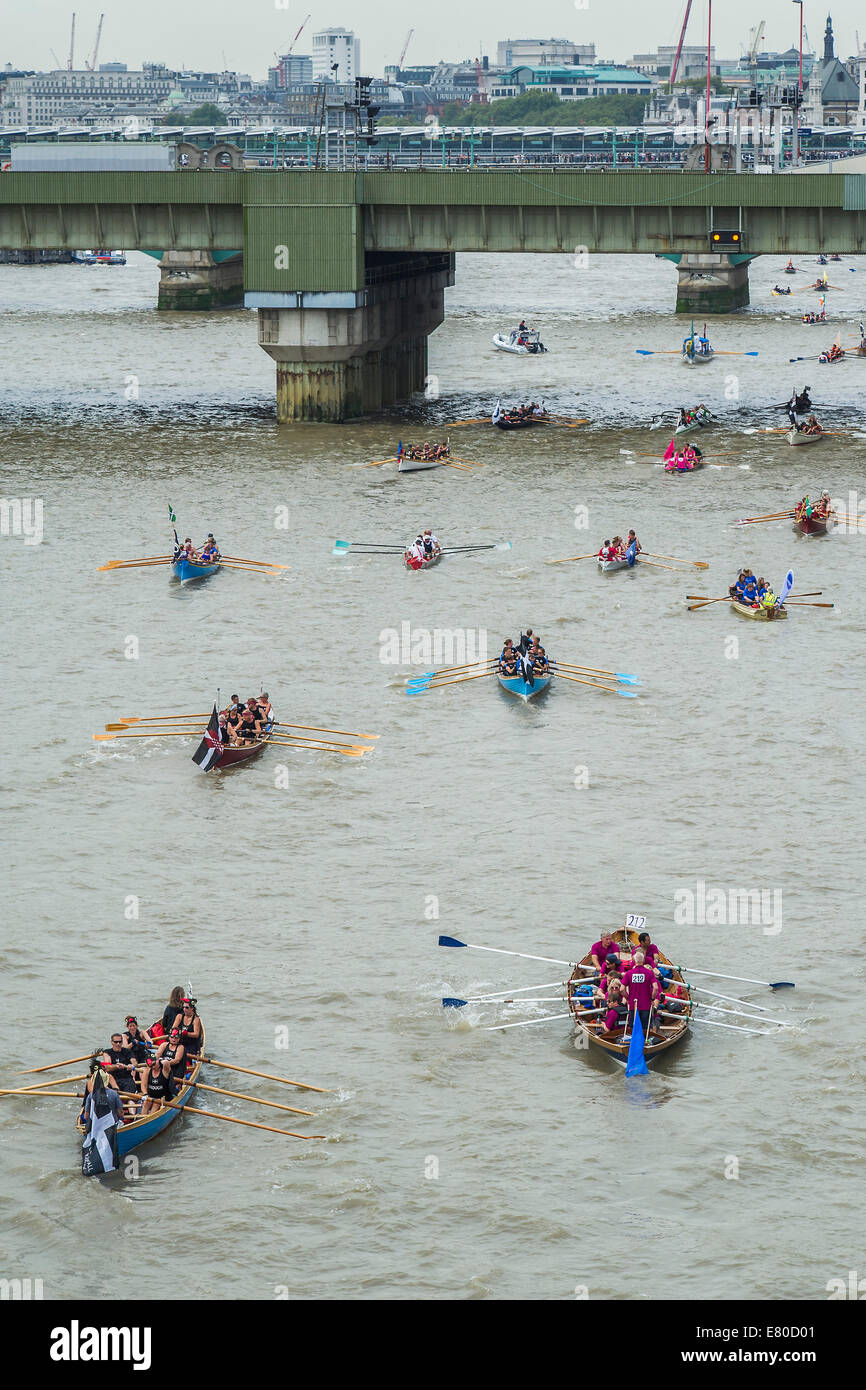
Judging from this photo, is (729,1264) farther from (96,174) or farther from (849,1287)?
(96,174)

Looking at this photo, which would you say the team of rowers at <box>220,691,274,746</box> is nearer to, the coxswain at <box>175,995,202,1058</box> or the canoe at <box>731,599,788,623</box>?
the coxswain at <box>175,995,202,1058</box>

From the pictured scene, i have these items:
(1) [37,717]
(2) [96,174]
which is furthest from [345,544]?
(2) [96,174]

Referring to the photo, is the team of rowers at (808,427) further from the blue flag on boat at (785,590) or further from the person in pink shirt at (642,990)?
the person in pink shirt at (642,990)

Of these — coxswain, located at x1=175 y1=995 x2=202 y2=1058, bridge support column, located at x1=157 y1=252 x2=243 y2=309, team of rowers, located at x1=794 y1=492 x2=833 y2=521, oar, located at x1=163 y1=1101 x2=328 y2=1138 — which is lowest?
oar, located at x1=163 y1=1101 x2=328 y2=1138

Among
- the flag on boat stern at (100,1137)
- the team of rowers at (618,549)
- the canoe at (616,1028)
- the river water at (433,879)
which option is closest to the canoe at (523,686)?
the river water at (433,879)

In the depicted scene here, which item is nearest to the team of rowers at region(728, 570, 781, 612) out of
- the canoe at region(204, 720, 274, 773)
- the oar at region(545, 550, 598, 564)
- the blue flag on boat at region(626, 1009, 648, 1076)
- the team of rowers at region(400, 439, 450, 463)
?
the oar at region(545, 550, 598, 564)

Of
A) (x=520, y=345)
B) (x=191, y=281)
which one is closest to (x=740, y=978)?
(x=520, y=345)
